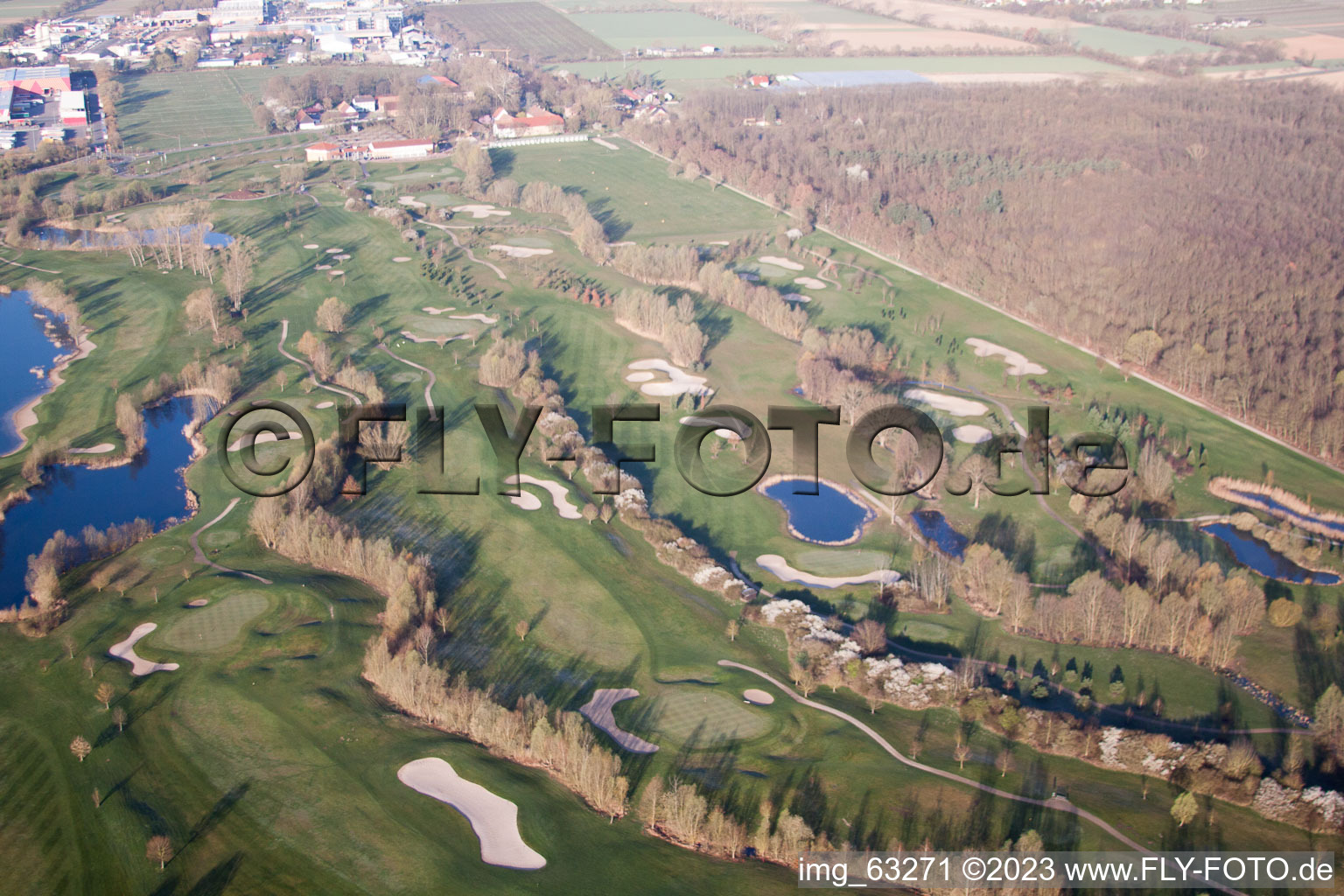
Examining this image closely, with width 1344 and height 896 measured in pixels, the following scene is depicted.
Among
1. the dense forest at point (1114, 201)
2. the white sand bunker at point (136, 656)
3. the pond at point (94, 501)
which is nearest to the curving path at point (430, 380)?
the pond at point (94, 501)

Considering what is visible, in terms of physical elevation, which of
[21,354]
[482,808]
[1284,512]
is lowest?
[482,808]

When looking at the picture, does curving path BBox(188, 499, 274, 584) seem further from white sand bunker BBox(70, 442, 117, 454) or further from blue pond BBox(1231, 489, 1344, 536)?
blue pond BBox(1231, 489, 1344, 536)

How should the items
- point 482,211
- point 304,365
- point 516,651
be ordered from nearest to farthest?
1. point 516,651
2. point 304,365
3. point 482,211

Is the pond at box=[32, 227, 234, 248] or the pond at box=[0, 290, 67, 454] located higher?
the pond at box=[32, 227, 234, 248]

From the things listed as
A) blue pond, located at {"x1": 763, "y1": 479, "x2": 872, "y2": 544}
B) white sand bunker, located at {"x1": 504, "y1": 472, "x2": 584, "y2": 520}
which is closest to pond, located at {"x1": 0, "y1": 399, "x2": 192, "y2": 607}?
white sand bunker, located at {"x1": 504, "y1": 472, "x2": 584, "y2": 520}

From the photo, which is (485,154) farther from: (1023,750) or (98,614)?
(1023,750)

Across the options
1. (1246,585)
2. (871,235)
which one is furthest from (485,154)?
(1246,585)

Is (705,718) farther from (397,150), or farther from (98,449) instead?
(397,150)

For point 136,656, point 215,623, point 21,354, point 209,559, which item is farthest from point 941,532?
point 21,354
